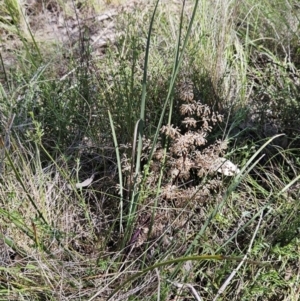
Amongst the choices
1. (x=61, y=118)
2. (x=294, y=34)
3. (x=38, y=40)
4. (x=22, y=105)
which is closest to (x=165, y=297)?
(x=61, y=118)

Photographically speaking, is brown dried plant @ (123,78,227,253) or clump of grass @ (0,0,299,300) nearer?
clump of grass @ (0,0,299,300)

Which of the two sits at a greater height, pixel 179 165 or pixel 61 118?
pixel 61 118

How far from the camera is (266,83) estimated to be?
2.51 m

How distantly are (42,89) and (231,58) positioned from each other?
0.97 m

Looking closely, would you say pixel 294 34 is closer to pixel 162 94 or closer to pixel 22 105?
pixel 162 94

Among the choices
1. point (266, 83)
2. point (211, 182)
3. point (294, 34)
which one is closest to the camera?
point (211, 182)

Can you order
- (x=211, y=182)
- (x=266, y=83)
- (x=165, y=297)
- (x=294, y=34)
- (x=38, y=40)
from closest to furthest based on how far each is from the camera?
(x=165, y=297) → (x=211, y=182) → (x=266, y=83) → (x=294, y=34) → (x=38, y=40)

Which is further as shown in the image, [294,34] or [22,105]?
[294,34]

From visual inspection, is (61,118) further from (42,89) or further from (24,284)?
(24,284)

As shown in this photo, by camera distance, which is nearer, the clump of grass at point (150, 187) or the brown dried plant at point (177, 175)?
the clump of grass at point (150, 187)

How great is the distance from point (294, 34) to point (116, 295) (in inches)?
72.2

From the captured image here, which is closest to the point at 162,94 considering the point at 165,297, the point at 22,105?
the point at 22,105

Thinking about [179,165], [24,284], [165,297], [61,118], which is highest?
[61,118]

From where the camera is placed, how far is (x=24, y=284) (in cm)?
161
